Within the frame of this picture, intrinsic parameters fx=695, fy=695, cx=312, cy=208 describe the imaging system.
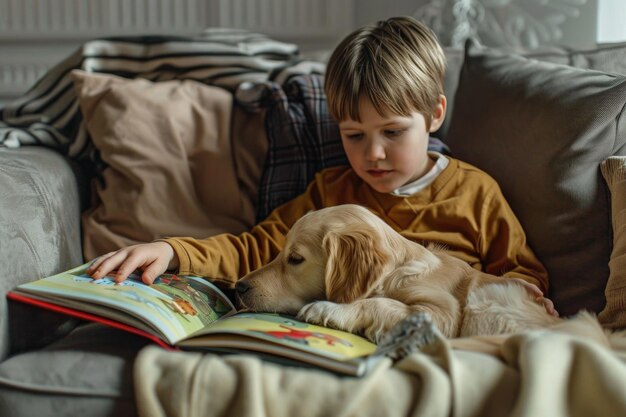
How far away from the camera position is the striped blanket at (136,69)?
2.17 m

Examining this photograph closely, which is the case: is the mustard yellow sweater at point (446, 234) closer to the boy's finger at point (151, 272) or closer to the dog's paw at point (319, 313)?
the boy's finger at point (151, 272)

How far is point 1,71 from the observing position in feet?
11.0

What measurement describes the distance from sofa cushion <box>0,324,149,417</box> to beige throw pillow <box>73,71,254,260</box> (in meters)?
0.65

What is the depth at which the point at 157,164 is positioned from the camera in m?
2.00

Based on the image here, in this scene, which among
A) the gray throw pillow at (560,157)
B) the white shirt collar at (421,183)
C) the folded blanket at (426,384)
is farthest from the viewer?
the white shirt collar at (421,183)

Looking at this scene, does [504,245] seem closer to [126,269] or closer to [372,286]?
[372,286]

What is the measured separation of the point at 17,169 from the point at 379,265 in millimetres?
964

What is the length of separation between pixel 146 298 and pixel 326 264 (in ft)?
1.25

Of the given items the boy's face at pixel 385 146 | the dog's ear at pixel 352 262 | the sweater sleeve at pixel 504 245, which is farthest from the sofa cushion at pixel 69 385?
the sweater sleeve at pixel 504 245

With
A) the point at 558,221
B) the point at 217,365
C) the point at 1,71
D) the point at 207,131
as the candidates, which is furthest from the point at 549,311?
the point at 1,71

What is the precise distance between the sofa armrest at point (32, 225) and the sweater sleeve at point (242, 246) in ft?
1.00

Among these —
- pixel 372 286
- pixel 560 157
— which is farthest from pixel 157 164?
pixel 560 157

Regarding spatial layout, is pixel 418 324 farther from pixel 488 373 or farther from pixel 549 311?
pixel 549 311

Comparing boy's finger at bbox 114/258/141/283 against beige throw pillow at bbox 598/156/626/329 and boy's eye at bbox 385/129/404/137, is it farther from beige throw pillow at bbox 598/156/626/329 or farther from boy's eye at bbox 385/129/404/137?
beige throw pillow at bbox 598/156/626/329
